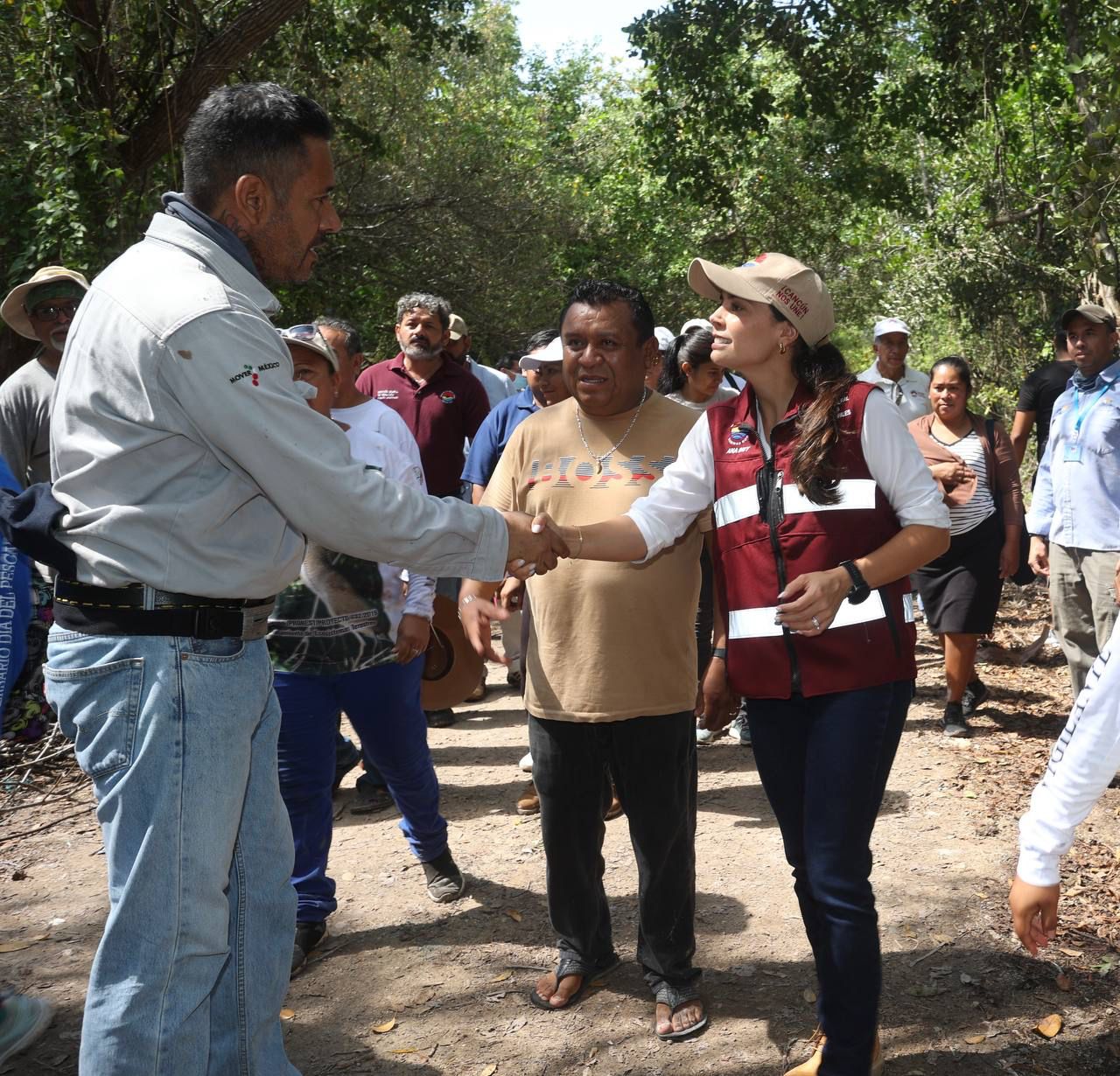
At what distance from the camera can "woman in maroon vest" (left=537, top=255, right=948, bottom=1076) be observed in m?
3.17

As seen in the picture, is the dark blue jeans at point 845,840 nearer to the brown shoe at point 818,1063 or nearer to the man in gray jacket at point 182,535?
the brown shoe at point 818,1063

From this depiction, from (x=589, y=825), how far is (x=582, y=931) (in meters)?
0.41

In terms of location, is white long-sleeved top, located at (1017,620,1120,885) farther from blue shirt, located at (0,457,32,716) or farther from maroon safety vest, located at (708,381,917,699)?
blue shirt, located at (0,457,32,716)

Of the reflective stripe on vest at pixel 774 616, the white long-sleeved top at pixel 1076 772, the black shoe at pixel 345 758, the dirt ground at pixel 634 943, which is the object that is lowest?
the dirt ground at pixel 634 943

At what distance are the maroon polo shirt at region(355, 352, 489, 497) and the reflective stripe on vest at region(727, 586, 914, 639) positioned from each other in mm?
4701

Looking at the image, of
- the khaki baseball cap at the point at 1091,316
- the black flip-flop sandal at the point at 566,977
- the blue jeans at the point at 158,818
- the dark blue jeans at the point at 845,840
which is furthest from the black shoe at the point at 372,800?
the khaki baseball cap at the point at 1091,316

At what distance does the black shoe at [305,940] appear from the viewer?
172 inches

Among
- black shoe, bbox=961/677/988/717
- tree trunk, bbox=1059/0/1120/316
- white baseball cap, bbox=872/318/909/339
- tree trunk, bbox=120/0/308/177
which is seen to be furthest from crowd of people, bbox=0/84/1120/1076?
white baseball cap, bbox=872/318/909/339

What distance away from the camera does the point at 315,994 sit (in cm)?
421

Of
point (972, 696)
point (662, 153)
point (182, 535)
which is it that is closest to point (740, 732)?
point (972, 696)

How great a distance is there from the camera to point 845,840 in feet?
10.4

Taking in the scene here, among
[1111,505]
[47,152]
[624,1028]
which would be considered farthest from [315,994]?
[47,152]

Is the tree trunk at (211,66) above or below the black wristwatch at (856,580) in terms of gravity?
above

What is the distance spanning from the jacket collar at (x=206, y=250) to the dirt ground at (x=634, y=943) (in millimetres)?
2433
